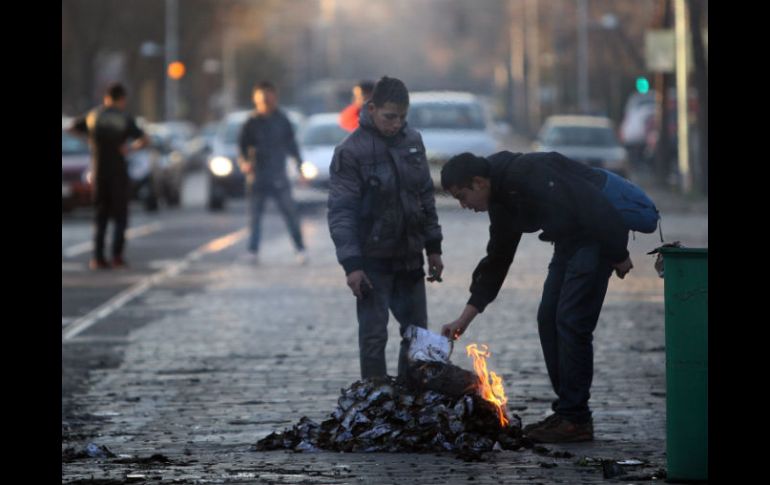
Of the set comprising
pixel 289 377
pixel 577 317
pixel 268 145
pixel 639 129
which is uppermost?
pixel 639 129

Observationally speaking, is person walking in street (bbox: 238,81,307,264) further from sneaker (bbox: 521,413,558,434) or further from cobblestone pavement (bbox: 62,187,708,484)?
sneaker (bbox: 521,413,558,434)

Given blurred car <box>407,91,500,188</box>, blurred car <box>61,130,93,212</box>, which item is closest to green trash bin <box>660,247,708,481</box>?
blurred car <box>407,91,500,188</box>

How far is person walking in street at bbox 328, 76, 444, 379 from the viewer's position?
911 cm

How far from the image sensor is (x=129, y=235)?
87.4ft

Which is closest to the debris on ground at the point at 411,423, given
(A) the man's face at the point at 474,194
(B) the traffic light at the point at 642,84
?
(A) the man's face at the point at 474,194

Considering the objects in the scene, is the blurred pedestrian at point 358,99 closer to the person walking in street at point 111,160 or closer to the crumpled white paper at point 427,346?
the crumpled white paper at point 427,346

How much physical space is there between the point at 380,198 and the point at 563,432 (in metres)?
1.43

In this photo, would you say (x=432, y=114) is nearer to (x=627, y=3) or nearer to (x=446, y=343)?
(x=446, y=343)

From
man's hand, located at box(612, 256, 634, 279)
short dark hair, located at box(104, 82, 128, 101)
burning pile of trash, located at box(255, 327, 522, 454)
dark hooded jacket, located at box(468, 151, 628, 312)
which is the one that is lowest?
burning pile of trash, located at box(255, 327, 522, 454)

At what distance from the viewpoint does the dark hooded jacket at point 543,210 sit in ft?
27.8

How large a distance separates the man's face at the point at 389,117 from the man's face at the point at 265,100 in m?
11.5

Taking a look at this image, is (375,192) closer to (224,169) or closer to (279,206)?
(279,206)

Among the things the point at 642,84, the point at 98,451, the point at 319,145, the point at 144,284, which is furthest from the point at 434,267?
the point at 642,84

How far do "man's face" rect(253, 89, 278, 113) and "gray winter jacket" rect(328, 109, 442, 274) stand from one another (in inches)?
449
